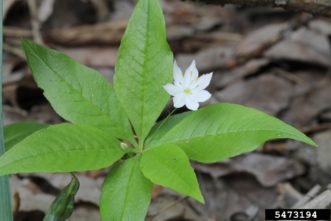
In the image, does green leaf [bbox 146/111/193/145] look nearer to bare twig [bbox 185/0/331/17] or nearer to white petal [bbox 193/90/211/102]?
white petal [bbox 193/90/211/102]

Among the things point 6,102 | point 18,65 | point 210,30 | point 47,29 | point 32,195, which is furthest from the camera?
point 210,30

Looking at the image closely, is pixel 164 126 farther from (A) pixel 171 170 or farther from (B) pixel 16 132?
(B) pixel 16 132

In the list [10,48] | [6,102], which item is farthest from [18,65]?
[6,102]

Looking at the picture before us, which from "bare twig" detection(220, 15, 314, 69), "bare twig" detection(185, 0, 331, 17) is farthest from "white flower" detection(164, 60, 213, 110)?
"bare twig" detection(220, 15, 314, 69)

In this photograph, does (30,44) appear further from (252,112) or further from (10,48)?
(10,48)

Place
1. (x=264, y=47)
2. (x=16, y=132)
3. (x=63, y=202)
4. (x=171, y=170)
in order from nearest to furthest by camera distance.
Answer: (x=171, y=170) < (x=63, y=202) < (x=16, y=132) < (x=264, y=47)

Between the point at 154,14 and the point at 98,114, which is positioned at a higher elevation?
the point at 154,14

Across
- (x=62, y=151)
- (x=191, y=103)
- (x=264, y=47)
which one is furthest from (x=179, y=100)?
(x=264, y=47)
